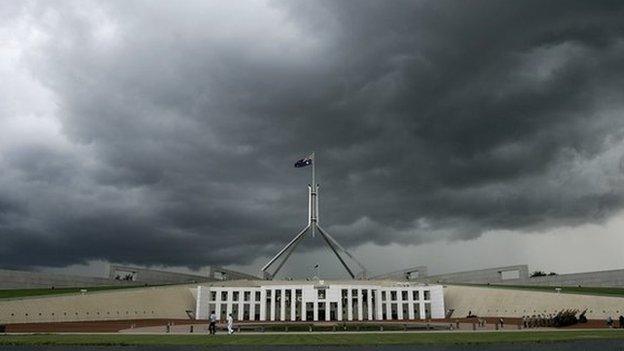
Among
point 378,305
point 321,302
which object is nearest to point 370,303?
point 378,305

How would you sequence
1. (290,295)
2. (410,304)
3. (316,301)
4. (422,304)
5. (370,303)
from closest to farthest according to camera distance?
(316,301), (370,303), (422,304), (410,304), (290,295)

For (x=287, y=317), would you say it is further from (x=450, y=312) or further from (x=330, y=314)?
(x=450, y=312)

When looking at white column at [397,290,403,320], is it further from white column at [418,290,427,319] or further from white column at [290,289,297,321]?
white column at [290,289,297,321]

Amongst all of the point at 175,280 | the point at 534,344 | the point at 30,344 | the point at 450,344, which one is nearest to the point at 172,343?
the point at 30,344

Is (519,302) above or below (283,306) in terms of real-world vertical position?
above

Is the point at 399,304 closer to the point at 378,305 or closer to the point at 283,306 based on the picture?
the point at 378,305

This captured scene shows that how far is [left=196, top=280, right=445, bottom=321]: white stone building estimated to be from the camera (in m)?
72.9

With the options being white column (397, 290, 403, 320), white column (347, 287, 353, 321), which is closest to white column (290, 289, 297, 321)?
white column (347, 287, 353, 321)

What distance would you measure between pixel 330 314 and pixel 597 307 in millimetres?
34296

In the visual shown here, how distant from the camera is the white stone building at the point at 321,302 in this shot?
72938mm

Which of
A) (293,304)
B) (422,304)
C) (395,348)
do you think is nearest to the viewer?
(395,348)

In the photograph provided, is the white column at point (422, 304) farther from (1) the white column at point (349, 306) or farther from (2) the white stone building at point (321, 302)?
(1) the white column at point (349, 306)

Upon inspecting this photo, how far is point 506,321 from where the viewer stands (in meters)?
58.0

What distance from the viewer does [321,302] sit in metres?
73.5
